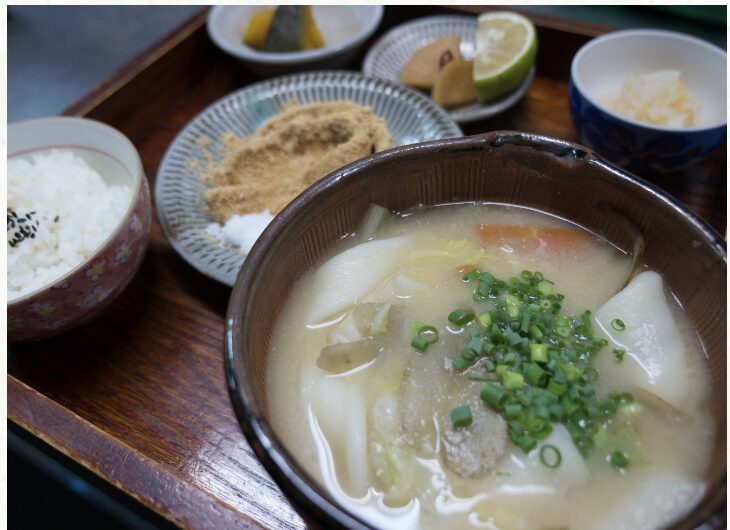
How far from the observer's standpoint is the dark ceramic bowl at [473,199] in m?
1.00

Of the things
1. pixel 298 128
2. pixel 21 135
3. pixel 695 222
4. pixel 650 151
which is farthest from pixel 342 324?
pixel 21 135

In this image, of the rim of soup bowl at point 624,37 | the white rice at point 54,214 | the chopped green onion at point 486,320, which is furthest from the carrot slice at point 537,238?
the white rice at point 54,214

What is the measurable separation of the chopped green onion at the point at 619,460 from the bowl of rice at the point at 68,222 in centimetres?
Result: 122

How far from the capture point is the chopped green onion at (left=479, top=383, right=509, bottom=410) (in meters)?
1.05

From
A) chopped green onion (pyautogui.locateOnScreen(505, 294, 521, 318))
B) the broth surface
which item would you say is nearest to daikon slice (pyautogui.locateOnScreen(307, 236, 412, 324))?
the broth surface

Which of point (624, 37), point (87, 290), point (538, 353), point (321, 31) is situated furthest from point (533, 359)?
point (321, 31)

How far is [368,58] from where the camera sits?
2363 mm

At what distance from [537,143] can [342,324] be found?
0.56m

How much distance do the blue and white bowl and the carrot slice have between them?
59 centimetres

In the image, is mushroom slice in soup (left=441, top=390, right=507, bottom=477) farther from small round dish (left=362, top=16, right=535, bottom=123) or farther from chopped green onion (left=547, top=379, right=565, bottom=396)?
small round dish (left=362, top=16, right=535, bottom=123)

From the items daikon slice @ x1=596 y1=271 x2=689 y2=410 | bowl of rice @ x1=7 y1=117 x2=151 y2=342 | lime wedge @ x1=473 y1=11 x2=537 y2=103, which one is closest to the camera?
daikon slice @ x1=596 y1=271 x2=689 y2=410

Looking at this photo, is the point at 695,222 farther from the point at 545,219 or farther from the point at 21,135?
the point at 21,135

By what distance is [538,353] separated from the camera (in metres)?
1.08

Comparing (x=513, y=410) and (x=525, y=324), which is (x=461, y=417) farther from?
(x=525, y=324)
